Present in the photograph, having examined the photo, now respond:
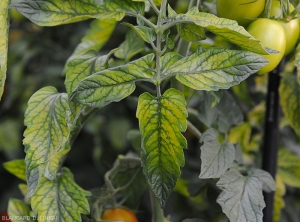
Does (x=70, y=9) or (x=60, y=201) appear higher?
(x=70, y=9)

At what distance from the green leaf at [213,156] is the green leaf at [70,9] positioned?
0.19 meters

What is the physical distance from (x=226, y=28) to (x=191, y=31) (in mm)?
56

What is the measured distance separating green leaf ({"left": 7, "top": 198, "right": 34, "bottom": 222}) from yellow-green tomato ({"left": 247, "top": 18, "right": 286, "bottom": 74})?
39 cm

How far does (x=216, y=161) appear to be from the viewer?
1.80 feet

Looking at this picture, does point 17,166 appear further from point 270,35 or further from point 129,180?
point 270,35

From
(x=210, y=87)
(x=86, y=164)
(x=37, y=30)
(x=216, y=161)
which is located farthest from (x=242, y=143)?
(x=37, y=30)

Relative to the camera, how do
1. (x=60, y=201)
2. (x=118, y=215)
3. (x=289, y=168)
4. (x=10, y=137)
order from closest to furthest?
(x=60, y=201) → (x=118, y=215) → (x=289, y=168) → (x=10, y=137)

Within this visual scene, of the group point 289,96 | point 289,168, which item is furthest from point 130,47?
point 289,168

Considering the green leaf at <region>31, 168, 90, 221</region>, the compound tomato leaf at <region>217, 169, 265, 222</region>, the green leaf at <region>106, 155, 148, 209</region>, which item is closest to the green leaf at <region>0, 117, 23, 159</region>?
the green leaf at <region>106, 155, 148, 209</region>

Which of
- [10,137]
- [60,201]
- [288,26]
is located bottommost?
[10,137]

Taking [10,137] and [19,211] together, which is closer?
[19,211]

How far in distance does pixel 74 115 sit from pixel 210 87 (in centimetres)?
16

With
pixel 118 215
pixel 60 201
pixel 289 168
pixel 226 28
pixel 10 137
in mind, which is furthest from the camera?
pixel 10 137

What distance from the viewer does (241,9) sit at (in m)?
0.53
